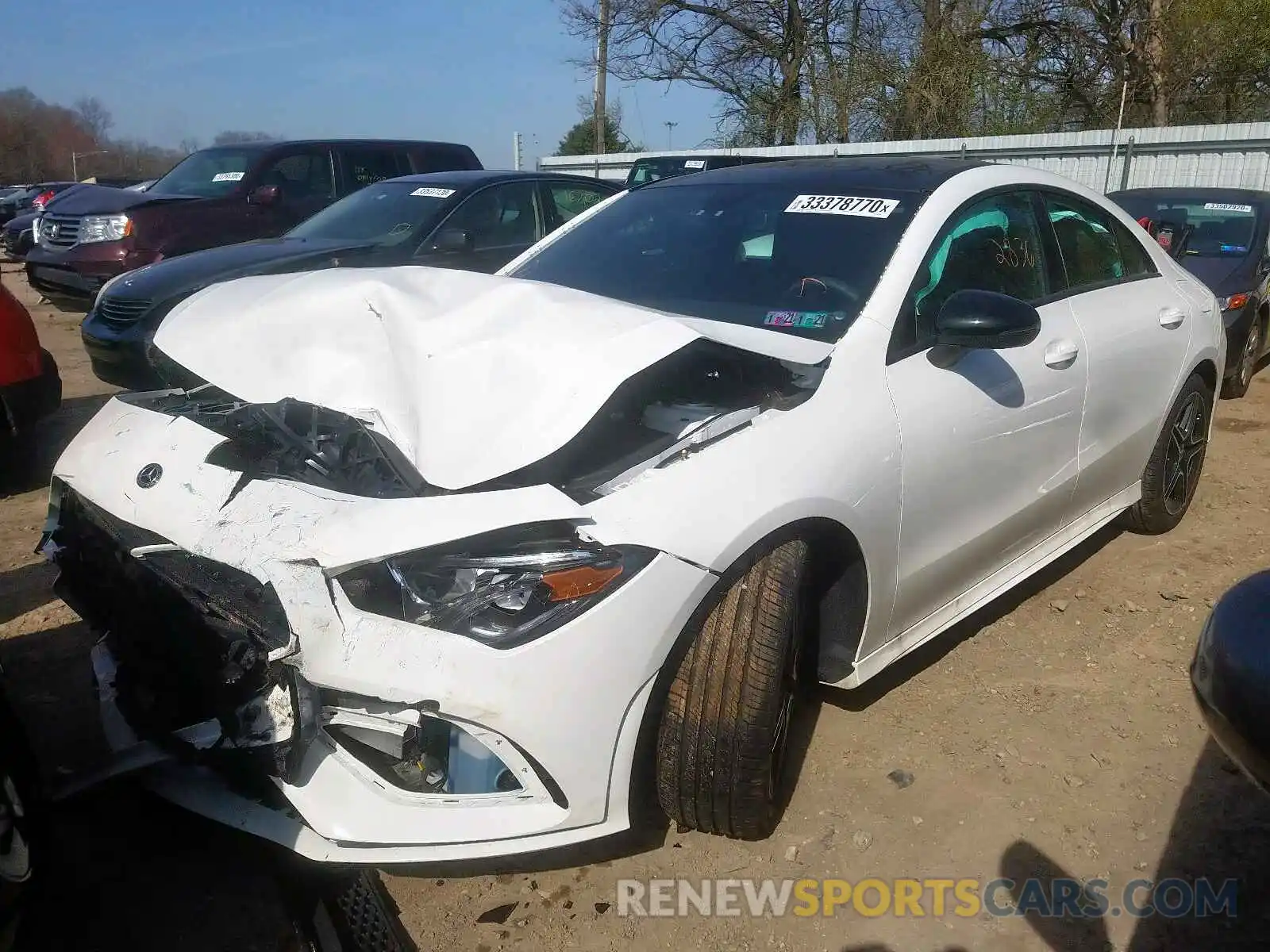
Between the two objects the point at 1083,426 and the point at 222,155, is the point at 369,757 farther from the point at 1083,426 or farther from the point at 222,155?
the point at 222,155

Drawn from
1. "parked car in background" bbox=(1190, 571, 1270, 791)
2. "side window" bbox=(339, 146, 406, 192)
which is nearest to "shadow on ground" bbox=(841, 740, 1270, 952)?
"parked car in background" bbox=(1190, 571, 1270, 791)

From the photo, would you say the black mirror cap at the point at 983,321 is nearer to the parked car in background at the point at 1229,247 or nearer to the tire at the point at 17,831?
the tire at the point at 17,831

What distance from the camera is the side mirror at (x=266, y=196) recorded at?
8.74m

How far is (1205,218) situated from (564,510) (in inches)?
298

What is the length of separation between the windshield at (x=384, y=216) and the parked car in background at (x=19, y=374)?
2.45m

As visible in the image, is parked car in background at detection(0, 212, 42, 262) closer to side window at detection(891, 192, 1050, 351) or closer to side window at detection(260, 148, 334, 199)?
side window at detection(260, 148, 334, 199)

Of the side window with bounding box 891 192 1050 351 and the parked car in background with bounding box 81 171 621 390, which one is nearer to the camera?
the side window with bounding box 891 192 1050 351

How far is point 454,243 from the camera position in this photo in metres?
6.39

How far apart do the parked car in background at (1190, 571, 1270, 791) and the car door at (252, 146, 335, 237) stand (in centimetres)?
874

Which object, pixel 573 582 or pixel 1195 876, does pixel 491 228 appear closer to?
pixel 573 582

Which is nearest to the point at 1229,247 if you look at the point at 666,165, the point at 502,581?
the point at 502,581

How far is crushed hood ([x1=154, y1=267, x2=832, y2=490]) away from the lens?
7.23 ft

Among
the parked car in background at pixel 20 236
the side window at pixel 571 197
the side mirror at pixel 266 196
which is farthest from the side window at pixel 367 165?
the parked car in background at pixel 20 236

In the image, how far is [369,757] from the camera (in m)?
2.05
